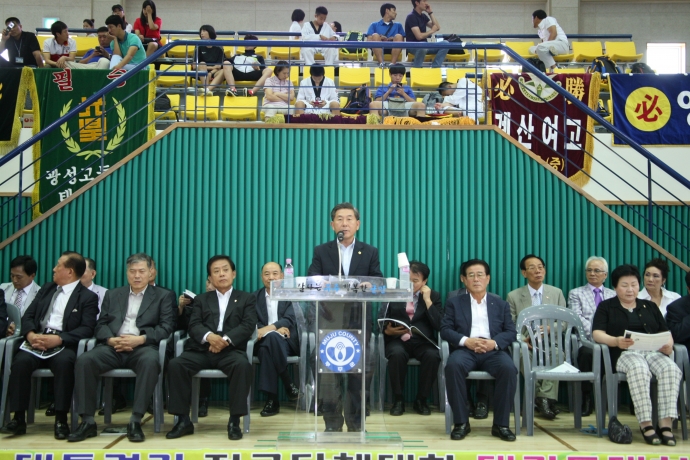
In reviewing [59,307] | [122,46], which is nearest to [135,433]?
Result: [59,307]

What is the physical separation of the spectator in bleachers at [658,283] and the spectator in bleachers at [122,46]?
562 cm

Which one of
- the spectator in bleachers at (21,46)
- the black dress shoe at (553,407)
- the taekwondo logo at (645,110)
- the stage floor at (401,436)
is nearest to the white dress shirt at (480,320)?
the stage floor at (401,436)

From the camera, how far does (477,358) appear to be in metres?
4.80

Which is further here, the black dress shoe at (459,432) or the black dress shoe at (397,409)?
the black dress shoe at (397,409)

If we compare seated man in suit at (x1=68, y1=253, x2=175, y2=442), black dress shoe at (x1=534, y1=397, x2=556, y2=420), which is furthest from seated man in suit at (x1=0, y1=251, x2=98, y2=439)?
black dress shoe at (x1=534, y1=397, x2=556, y2=420)

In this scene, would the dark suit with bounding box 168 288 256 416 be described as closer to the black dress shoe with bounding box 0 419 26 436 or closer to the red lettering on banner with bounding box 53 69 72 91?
the black dress shoe with bounding box 0 419 26 436

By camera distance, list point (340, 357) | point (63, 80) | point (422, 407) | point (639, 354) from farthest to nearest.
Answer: point (63, 80), point (422, 407), point (639, 354), point (340, 357)

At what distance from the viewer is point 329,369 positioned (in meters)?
3.96

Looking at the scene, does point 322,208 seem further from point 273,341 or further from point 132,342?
point 132,342

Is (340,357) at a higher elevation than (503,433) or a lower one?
higher

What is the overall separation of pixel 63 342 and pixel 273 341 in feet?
4.57

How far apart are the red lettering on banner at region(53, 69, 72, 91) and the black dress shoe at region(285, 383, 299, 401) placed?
3.73 meters

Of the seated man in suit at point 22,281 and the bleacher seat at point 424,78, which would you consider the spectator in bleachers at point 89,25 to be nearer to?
the bleacher seat at point 424,78

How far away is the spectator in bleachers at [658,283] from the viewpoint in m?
5.56
